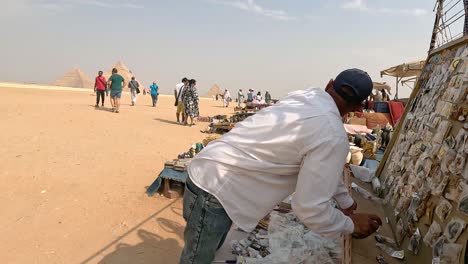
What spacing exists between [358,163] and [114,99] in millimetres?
11751

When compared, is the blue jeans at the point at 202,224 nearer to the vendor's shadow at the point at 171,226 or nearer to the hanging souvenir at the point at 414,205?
the hanging souvenir at the point at 414,205

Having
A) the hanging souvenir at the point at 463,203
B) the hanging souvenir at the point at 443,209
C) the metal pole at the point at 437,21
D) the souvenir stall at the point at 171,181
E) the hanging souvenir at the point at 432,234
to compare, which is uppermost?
the metal pole at the point at 437,21

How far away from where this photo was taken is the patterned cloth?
11688 mm

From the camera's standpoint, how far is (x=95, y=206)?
15.9 ft

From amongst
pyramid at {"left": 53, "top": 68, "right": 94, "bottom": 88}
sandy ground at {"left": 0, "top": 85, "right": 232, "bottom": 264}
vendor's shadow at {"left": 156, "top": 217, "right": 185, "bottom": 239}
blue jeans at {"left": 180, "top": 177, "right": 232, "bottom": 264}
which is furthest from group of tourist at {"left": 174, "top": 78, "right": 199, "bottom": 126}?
pyramid at {"left": 53, "top": 68, "right": 94, "bottom": 88}

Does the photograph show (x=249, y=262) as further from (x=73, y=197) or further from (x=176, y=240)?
(x=73, y=197)

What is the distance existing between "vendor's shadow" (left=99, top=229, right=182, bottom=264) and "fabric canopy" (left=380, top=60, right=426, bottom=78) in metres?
11.3

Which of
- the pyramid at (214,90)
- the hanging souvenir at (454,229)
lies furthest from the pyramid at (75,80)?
the hanging souvenir at (454,229)

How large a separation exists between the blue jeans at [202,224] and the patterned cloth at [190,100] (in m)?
9.66

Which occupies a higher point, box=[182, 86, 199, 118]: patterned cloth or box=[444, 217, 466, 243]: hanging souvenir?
box=[182, 86, 199, 118]: patterned cloth

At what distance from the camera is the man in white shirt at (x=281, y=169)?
1781 millimetres

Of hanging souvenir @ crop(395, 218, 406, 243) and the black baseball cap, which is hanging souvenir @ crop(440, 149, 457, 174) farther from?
the black baseball cap

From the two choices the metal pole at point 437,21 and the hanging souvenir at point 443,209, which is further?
the metal pole at point 437,21

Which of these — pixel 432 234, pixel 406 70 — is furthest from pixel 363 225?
pixel 406 70
